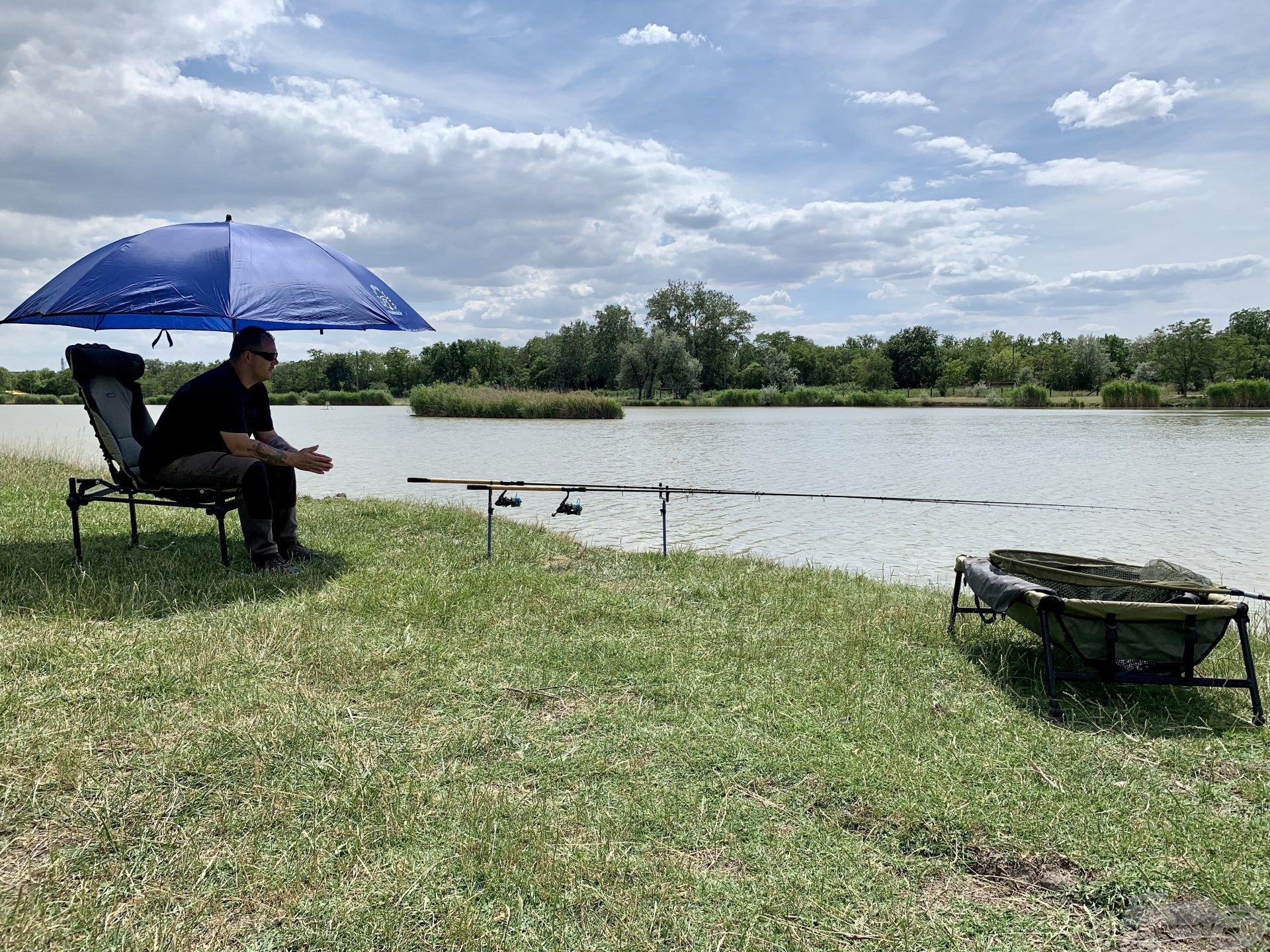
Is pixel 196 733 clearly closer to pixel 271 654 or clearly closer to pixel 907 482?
pixel 271 654

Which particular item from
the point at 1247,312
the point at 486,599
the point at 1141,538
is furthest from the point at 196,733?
the point at 1247,312

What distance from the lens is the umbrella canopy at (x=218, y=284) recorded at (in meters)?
4.38

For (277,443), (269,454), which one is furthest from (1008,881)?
(277,443)

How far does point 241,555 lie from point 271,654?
2163 millimetres

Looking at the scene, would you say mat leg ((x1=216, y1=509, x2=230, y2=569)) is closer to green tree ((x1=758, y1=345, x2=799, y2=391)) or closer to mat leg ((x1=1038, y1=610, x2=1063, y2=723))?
mat leg ((x1=1038, y1=610, x2=1063, y2=723))

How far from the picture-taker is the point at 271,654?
3537mm

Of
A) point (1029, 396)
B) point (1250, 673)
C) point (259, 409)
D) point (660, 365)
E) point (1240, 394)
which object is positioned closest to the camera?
point (1250, 673)

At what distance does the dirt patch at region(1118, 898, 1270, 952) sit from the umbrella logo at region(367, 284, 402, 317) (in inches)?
186

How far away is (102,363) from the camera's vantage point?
5.09m

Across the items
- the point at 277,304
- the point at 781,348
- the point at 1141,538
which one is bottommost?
the point at 1141,538

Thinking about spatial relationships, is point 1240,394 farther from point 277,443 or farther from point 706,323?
point 277,443

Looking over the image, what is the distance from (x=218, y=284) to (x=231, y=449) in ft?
3.07

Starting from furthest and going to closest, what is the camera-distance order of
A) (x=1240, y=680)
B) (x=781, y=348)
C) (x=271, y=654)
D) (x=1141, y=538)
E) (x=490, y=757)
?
(x=781, y=348)
(x=1141, y=538)
(x=271, y=654)
(x=1240, y=680)
(x=490, y=757)

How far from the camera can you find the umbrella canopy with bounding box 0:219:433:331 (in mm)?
4383
